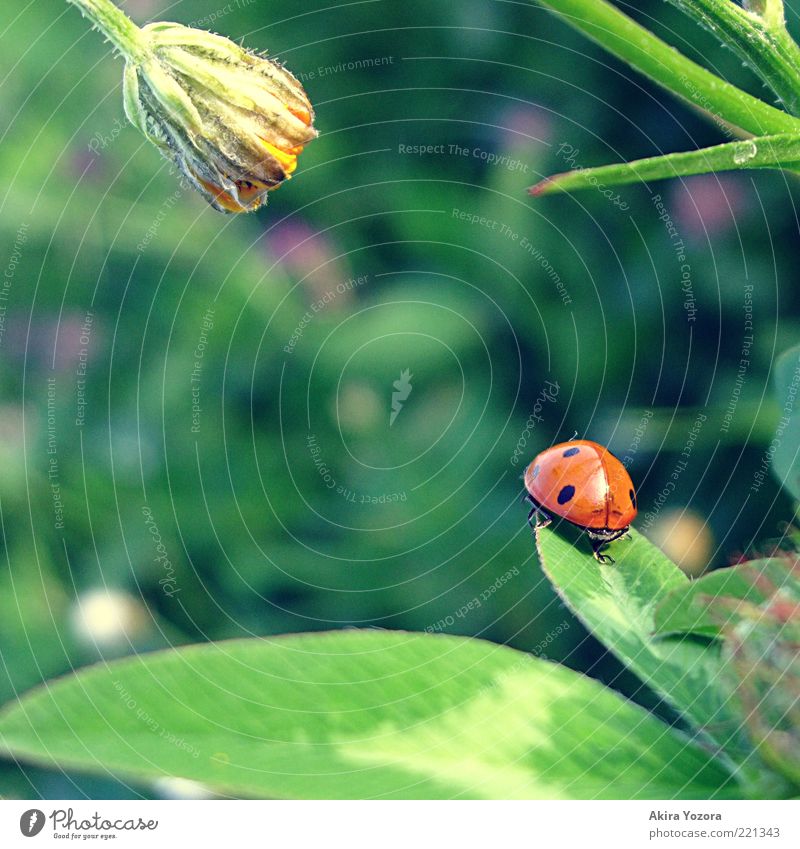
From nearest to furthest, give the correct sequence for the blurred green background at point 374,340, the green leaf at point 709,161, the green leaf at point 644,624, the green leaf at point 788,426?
the green leaf at point 709,161, the green leaf at point 644,624, the green leaf at point 788,426, the blurred green background at point 374,340

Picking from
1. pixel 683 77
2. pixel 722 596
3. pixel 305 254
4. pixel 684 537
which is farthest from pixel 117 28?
pixel 684 537

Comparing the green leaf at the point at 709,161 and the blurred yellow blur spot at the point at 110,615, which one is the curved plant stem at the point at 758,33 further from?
the blurred yellow blur spot at the point at 110,615

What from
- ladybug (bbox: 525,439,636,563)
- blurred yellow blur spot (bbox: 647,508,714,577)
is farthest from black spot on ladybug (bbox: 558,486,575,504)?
blurred yellow blur spot (bbox: 647,508,714,577)

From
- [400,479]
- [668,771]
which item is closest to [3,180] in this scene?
[400,479]

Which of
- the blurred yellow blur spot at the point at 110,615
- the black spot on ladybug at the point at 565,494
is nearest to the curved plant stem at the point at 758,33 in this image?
the black spot on ladybug at the point at 565,494

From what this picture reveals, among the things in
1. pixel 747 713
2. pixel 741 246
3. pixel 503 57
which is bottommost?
pixel 747 713

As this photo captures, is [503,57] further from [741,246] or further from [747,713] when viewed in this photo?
[747,713]

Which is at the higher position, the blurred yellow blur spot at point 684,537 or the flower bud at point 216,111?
the flower bud at point 216,111

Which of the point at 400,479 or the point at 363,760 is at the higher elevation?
the point at 400,479
